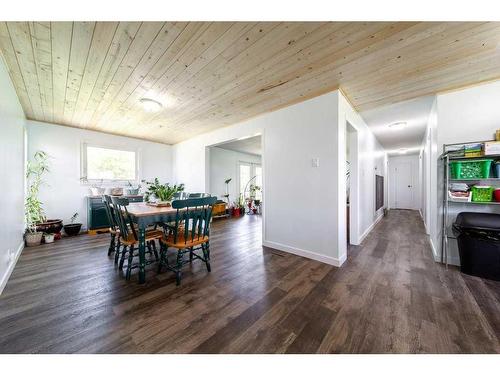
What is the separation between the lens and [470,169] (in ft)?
7.34

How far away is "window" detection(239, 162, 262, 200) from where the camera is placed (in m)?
7.34

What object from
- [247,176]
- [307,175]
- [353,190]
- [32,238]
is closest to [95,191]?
[32,238]

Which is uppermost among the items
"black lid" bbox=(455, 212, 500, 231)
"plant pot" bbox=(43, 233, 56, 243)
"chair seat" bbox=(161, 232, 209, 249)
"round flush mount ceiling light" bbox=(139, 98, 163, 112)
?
"round flush mount ceiling light" bbox=(139, 98, 163, 112)

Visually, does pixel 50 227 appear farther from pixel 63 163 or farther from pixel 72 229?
pixel 63 163

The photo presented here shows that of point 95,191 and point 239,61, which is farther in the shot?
point 95,191

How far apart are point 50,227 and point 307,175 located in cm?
479

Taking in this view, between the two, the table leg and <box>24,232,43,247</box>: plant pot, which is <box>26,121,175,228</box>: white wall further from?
the table leg

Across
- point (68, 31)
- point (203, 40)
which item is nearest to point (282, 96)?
point (203, 40)

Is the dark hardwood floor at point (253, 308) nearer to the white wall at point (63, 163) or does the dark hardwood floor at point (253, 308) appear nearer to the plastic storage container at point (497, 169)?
the plastic storage container at point (497, 169)

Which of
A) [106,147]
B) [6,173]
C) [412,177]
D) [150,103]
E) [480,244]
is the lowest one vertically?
[480,244]

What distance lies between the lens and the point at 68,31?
1.51 m

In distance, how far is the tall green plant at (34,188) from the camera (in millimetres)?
3295

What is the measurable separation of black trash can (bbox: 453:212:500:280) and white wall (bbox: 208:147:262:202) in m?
5.42

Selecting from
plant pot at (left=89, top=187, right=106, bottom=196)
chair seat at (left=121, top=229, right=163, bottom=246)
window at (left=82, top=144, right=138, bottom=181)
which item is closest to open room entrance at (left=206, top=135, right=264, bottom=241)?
window at (left=82, top=144, right=138, bottom=181)
